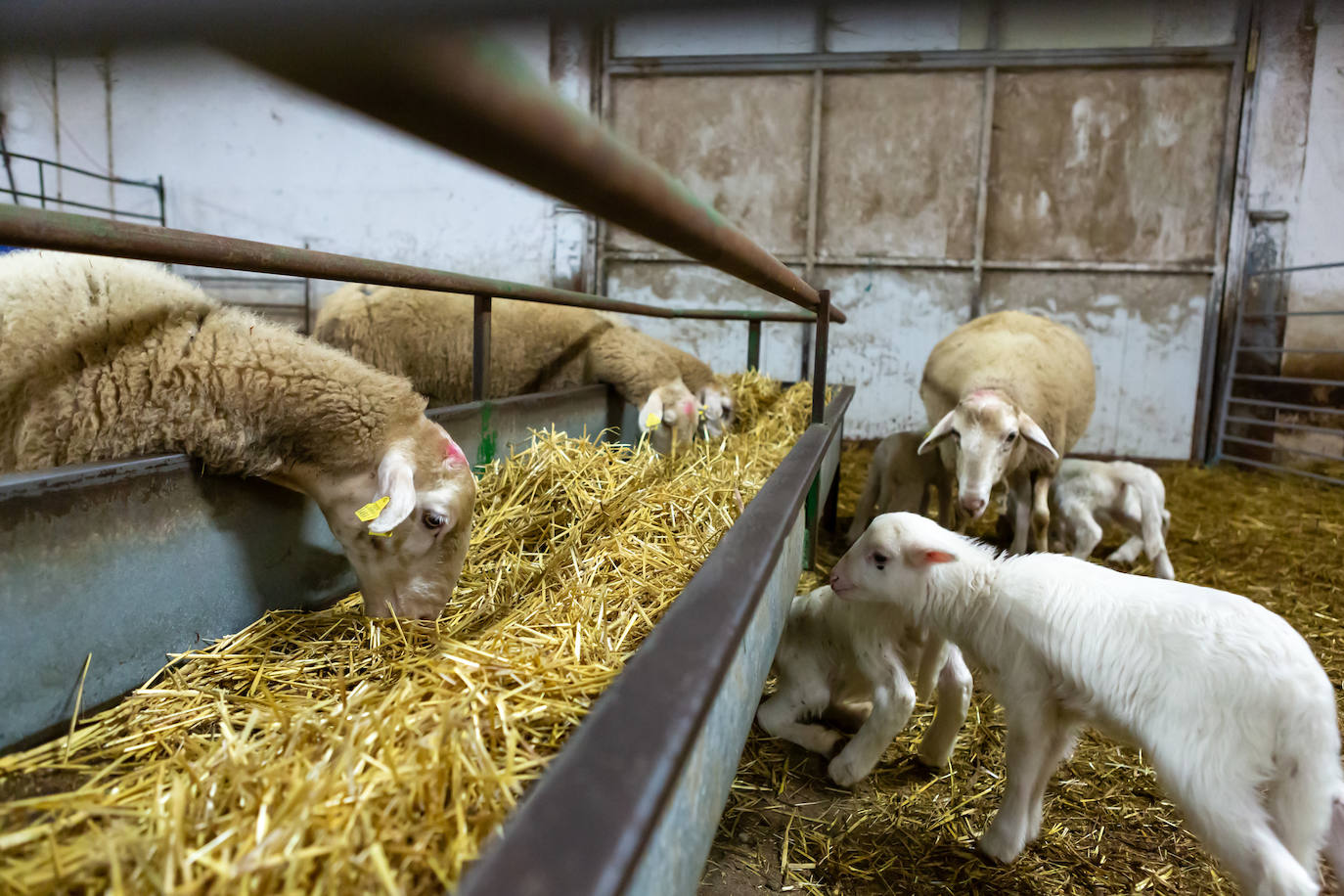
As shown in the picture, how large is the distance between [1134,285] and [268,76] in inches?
354

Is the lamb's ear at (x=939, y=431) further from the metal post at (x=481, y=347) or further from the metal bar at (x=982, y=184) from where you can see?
the metal bar at (x=982, y=184)

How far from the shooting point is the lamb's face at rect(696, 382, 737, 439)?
4863mm

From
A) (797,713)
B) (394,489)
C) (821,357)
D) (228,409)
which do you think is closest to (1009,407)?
(821,357)

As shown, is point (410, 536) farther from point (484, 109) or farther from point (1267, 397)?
point (1267, 397)

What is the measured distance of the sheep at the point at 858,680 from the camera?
7.05 ft

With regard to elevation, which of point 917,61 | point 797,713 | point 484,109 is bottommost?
point 797,713

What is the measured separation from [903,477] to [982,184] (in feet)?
16.6

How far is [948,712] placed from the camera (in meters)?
2.23

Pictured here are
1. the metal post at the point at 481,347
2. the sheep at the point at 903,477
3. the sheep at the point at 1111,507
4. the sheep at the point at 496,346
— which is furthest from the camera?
the sheep at the point at 496,346

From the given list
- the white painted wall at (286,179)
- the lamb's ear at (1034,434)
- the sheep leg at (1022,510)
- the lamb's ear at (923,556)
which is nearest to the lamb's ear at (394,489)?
the lamb's ear at (923,556)

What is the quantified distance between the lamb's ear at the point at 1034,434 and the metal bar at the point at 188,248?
251cm

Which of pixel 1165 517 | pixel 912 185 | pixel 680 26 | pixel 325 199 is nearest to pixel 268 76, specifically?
pixel 680 26

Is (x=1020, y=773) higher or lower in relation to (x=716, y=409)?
lower

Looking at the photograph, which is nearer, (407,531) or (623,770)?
(623,770)
